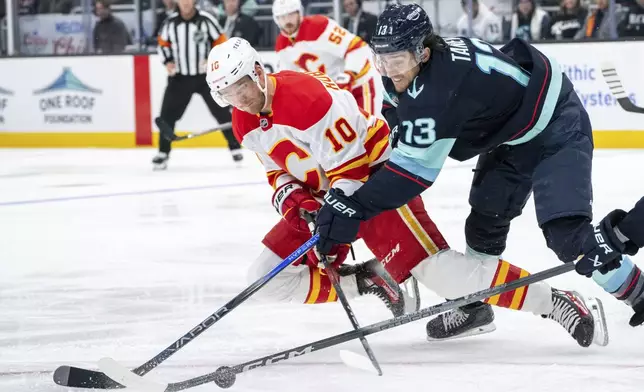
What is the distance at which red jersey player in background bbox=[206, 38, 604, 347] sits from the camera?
8.34ft

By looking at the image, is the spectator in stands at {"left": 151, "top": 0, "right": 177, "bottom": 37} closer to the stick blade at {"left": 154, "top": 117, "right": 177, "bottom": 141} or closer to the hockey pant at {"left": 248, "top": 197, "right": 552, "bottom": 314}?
the stick blade at {"left": 154, "top": 117, "right": 177, "bottom": 141}

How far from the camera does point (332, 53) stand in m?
6.45

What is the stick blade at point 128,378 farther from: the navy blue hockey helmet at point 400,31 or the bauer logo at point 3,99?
the bauer logo at point 3,99

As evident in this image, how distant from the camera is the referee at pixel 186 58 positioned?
7.64 m

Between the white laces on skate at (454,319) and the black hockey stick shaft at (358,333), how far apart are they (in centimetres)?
29

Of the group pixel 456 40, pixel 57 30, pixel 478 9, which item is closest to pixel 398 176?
pixel 456 40

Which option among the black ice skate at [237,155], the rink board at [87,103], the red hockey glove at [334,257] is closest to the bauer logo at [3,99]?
the rink board at [87,103]

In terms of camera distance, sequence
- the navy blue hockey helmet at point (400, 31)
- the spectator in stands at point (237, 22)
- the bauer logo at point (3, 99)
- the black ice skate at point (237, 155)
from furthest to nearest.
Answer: the bauer logo at point (3, 99) → the spectator in stands at point (237, 22) → the black ice skate at point (237, 155) → the navy blue hockey helmet at point (400, 31)

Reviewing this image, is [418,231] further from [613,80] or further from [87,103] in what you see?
[87,103]

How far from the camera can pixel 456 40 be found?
2.40m

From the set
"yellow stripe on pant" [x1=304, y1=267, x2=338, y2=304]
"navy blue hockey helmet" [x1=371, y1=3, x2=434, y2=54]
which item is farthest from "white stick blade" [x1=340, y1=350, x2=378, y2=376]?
"navy blue hockey helmet" [x1=371, y1=3, x2=434, y2=54]

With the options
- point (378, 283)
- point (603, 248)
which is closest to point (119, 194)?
point (378, 283)

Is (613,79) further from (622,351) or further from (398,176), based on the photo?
(398,176)

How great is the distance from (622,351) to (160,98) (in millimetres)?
7041
